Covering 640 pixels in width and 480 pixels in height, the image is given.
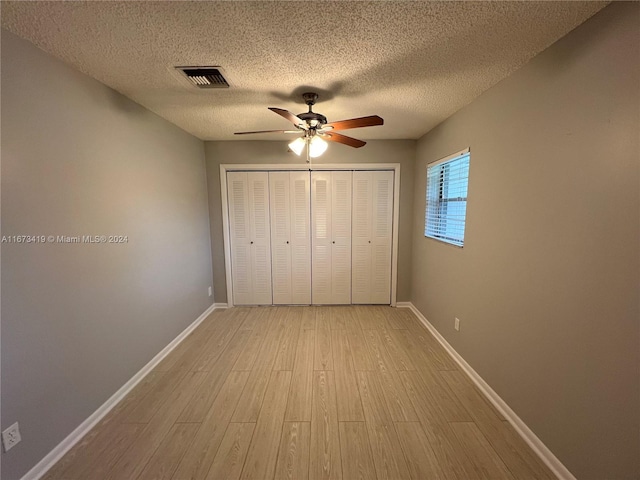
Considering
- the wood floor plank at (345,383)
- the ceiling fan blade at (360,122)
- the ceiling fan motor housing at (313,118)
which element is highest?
the ceiling fan motor housing at (313,118)

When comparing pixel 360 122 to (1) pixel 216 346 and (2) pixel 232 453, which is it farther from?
(1) pixel 216 346

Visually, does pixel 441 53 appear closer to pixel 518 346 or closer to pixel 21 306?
pixel 518 346

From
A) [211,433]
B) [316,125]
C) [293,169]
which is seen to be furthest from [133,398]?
[293,169]

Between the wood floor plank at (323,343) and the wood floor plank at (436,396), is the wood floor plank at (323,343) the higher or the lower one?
the higher one

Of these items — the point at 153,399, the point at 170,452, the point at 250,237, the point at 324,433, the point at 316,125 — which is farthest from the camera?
the point at 250,237

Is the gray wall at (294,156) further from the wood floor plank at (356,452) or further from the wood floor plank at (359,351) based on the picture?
the wood floor plank at (356,452)

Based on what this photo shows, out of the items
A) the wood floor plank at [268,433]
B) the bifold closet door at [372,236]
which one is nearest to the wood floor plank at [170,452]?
the wood floor plank at [268,433]

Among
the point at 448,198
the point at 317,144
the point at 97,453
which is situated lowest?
the point at 97,453

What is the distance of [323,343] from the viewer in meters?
2.67

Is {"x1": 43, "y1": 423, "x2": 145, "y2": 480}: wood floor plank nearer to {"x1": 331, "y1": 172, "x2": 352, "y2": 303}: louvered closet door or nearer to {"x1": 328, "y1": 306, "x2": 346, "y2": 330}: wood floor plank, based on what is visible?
{"x1": 328, "y1": 306, "x2": 346, "y2": 330}: wood floor plank

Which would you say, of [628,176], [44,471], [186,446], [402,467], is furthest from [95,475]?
[628,176]

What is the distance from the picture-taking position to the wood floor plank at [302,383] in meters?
1.76

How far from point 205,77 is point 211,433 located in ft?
7.83

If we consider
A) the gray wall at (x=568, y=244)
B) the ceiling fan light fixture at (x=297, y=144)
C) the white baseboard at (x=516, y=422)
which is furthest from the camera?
the ceiling fan light fixture at (x=297, y=144)
